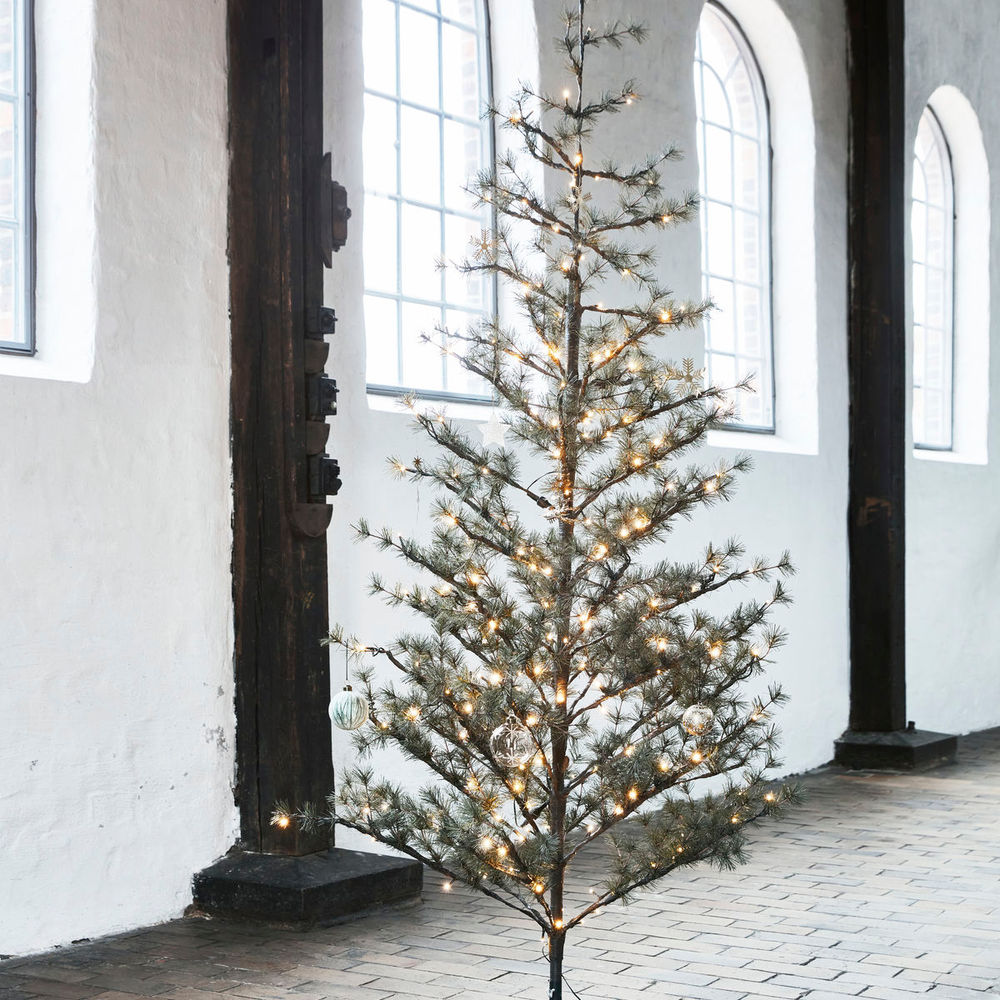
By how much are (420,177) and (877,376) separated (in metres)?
3.08

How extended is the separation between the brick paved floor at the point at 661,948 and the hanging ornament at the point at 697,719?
2.81 feet

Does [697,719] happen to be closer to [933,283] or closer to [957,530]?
[957,530]

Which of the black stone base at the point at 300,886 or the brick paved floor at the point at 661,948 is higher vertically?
the black stone base at the point at 300,886

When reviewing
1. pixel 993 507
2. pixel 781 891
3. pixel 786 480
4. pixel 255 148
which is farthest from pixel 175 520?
pixel 993 507

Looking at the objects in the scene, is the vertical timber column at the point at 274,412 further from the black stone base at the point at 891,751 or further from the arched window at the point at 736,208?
the black stone base at the point at 891,751

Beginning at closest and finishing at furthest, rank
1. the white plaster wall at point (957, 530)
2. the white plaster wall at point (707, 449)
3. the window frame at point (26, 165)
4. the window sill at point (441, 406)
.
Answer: the window frame at point (26, 165) → the white plaster wall at point (707, 449) → the window sill at point (441, 406) → the white plaster wall at point (957, 530)

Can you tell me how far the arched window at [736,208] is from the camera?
780 cm

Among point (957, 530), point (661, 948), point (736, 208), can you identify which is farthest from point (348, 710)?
point (957, 530)

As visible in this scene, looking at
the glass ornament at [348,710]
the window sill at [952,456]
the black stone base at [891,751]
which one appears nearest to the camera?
the glass ornament at [348,710]

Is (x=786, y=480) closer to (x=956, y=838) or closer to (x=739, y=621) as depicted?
(x=956, y=838)

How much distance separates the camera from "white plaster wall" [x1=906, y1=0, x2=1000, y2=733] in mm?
8789

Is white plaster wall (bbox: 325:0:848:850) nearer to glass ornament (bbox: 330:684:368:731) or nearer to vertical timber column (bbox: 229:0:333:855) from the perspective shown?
vertical timber column (bbox: 229:0:333:855)

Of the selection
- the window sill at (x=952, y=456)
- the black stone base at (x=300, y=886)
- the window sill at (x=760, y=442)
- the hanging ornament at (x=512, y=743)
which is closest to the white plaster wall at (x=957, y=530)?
the window sill at (x=952, y=456)

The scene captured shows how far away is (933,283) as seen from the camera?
9.66 metres
